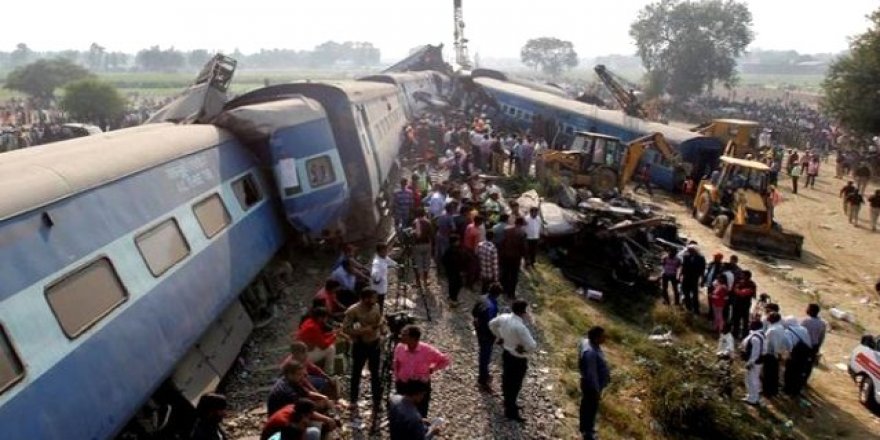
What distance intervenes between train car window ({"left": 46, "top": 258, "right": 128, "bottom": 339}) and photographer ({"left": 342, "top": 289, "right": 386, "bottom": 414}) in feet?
7.98

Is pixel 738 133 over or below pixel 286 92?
below

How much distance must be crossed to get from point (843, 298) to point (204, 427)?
16.8m

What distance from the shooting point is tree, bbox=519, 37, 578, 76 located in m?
180

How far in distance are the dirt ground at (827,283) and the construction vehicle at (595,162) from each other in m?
2.45

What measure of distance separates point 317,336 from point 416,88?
31.9m

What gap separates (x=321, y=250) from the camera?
14383mm

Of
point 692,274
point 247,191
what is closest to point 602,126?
point 692,274

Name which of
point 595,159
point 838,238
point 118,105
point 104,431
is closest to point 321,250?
point 104,431

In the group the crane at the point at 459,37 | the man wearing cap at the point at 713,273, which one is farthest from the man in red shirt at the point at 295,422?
the crane at the point at 459,37

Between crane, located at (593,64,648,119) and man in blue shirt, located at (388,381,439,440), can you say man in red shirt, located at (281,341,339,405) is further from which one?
crane, located at (593,64,648,119)

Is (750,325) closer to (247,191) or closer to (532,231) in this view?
(532,231)

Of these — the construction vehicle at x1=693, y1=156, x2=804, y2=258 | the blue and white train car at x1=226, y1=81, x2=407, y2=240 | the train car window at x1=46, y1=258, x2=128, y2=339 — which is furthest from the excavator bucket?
the train car window at x1=46, y1=258, x2=128, y2=339

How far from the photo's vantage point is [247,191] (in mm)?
11242

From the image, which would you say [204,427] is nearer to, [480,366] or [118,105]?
[480,366]
